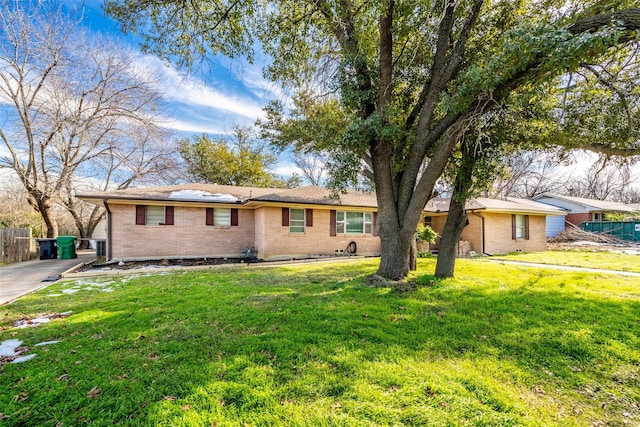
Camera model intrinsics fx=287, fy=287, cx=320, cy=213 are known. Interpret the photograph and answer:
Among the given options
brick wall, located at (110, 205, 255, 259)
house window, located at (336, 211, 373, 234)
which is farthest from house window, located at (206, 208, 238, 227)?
house window, located at (336, 211, 373, 234)

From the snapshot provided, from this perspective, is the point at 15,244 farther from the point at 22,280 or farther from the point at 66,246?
the point at 22,280

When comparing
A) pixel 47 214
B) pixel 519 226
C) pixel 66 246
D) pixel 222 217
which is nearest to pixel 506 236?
pixel 519 226

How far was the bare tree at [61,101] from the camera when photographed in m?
14.2

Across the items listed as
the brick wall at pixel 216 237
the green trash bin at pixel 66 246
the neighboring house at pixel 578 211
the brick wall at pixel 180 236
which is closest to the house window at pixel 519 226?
the neighboring house at pixel 578 211

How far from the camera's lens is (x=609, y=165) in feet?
25.3

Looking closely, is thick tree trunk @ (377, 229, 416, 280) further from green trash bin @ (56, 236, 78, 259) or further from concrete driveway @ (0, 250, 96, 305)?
green trash bin @ (56, 236, 78, 259)

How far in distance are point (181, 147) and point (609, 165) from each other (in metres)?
27.1

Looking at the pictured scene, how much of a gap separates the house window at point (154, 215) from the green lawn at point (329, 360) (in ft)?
21.5

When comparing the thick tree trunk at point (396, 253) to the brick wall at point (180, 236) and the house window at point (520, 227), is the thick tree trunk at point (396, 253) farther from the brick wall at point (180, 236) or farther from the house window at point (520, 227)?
the house window at point (520, 227)

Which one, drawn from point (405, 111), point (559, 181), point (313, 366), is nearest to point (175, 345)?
point (313, 366)

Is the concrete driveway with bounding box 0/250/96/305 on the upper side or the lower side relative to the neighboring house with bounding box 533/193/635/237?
lower

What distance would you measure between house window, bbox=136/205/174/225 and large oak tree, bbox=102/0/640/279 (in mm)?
7371

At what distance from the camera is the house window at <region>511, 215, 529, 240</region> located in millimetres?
16875

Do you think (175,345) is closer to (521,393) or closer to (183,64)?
A: (521,393)
